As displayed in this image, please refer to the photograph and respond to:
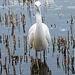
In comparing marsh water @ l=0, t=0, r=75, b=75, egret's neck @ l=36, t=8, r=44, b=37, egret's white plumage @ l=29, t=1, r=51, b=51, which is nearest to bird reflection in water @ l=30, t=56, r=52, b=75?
marsh water @ l=0, t=0, r=75, b=75

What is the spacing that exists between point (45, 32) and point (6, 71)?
Result: 55.8 inches

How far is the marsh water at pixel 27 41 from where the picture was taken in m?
7.20

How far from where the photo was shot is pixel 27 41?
880 cm

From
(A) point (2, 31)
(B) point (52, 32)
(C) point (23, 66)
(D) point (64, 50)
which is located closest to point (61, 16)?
(B) point (52, 32)

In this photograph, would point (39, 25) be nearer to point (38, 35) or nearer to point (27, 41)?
point (38, 35)

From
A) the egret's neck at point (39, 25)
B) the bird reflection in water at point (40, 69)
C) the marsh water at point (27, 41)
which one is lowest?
the bird reflection in water at point (40, 69)

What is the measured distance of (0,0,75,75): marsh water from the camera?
7199 millimetres

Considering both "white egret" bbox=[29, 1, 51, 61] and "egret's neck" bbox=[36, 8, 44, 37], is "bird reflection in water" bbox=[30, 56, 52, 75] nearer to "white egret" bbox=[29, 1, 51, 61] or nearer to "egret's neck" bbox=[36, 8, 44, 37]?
"white egret" bbox=[29, 1, 51, 61]

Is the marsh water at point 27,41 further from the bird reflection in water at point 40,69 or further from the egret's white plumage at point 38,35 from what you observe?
the egret's white plumage at point 38,35

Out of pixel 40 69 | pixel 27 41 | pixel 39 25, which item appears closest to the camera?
pixel 39 25

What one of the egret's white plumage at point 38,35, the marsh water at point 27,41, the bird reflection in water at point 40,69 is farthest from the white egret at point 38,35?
the bird reflection in water at point 40,69

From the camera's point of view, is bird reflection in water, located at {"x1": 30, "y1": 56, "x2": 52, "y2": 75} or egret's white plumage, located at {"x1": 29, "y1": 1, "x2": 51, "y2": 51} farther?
bird reflection in water, located at {"x1": 30, "y1": 56, "x2": 52, "y2": 75}

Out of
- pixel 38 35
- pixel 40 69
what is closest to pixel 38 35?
pixel 38 35

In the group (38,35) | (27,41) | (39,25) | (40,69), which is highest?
(39,25)
